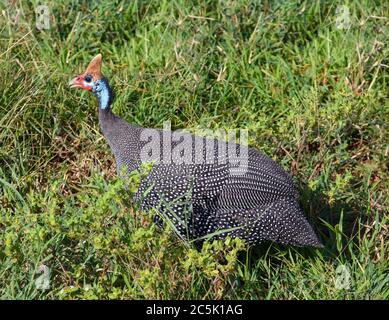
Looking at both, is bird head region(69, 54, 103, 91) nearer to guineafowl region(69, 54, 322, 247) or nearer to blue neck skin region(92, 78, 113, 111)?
blue neck skin region(92, 78, 113, 111)

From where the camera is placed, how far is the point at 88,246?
393 cm

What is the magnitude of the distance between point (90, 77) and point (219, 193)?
91 cm

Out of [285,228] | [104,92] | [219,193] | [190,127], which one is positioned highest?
[104,92]

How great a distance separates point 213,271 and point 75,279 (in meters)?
0.61

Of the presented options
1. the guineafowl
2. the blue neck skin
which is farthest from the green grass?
the blue neck skin

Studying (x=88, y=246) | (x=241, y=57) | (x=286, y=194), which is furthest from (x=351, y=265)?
(x=241, y=57)

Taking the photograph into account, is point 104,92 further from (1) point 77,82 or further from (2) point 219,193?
(2) point 219,193

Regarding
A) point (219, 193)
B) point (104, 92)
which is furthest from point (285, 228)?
Answer: point (104, 92)

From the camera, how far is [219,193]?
4059mm

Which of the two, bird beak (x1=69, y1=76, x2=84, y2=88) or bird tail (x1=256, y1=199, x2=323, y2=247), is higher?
bird beak (x1=69, y1=76, x2=84, y2=88)

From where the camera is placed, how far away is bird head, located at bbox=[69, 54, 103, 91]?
445 centimetres

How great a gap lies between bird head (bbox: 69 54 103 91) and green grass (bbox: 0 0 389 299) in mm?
400

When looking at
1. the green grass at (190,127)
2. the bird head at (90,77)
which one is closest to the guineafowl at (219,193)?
the green grass at (190,127)
